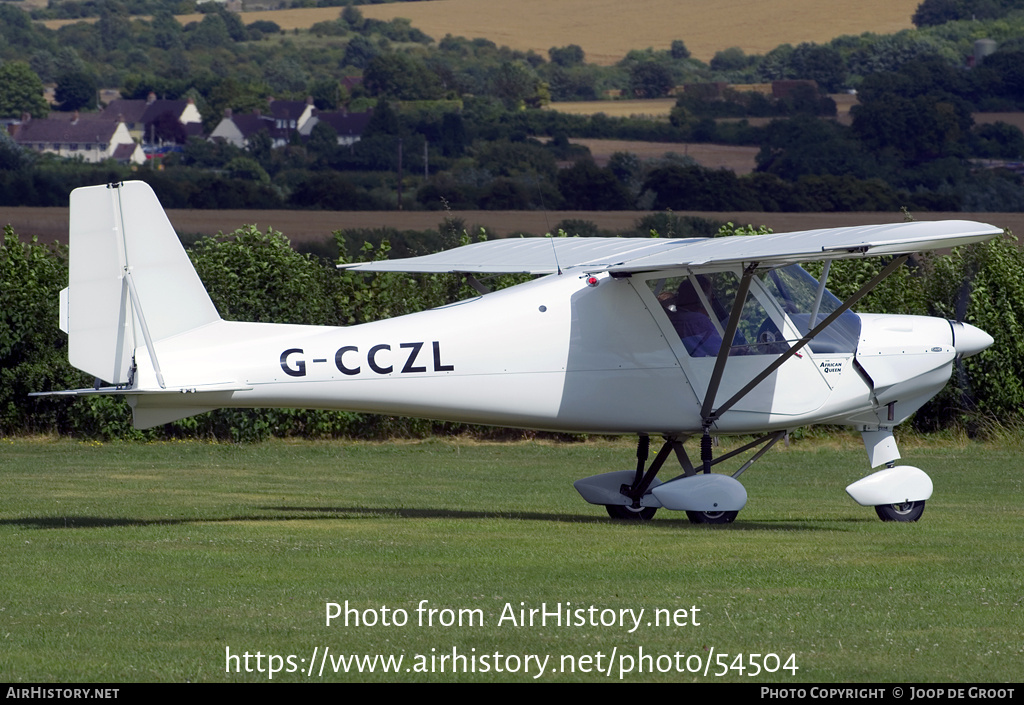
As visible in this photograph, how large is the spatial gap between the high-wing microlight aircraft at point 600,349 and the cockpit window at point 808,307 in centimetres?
2

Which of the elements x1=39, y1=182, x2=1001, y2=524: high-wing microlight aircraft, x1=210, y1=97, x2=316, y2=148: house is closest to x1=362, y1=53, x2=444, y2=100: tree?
x1=210, y1=97, x2=316, y2=148: house

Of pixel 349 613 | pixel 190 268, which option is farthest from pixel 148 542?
pixel 349 613

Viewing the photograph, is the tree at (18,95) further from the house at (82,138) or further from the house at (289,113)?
the house at (289,113)

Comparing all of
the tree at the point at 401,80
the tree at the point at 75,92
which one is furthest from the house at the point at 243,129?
the tree at the point at 75,92

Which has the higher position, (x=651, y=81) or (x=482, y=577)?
(x=651, y=81)

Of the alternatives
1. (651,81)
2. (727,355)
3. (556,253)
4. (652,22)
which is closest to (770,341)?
(727,355)

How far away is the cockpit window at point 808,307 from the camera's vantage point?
1241 cm

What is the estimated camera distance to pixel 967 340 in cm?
1313

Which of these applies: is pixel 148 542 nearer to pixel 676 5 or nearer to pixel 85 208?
pixel 85 208

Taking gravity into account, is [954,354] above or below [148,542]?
above

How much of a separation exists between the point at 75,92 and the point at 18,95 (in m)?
16.8

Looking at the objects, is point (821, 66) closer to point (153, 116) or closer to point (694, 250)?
point (153, 116)

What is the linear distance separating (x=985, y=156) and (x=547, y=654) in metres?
85.7
